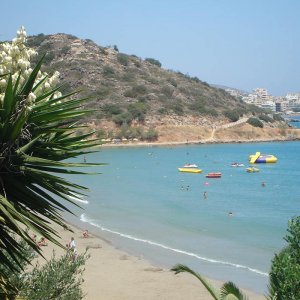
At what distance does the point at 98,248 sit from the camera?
22.0 m

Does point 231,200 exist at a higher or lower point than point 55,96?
higher

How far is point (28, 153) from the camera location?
331 cm

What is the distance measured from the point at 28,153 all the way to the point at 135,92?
104 m

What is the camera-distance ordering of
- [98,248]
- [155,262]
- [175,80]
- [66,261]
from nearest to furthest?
[66,261] → [155,262] → [98,248] → [175,80]

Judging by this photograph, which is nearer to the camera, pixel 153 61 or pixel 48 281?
pixel 48 281

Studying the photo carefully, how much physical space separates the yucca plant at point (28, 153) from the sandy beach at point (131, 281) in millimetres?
11300

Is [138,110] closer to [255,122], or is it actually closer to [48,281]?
[255,122]

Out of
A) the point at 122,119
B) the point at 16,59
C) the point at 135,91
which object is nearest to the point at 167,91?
the point at 135,91

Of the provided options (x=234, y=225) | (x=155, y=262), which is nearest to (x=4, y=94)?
(x=155, y=262)

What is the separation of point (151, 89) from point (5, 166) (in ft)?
355

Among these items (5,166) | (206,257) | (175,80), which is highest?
(175,80)

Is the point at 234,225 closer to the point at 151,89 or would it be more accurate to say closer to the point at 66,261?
the point at 66,261

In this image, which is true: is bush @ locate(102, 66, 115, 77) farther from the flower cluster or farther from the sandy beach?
the flower cluster

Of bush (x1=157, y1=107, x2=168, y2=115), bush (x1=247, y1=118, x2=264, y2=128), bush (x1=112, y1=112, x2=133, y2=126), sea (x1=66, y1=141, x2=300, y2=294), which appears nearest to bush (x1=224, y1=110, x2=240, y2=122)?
bush (x1=247, y1=118, x2=264, y2=128)
